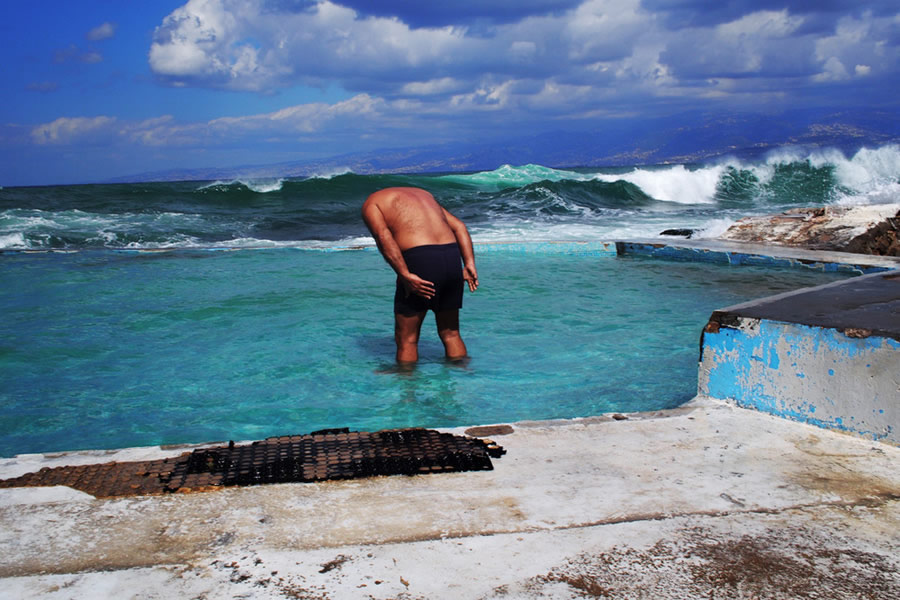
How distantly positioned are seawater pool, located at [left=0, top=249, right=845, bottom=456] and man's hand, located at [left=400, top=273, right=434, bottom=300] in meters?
0.65

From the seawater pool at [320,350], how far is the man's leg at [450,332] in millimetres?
115

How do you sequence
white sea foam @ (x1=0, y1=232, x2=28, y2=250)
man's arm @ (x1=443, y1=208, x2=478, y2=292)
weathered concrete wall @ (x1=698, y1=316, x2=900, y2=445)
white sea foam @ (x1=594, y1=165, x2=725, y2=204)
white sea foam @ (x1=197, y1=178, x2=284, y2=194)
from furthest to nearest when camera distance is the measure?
white sea foam @ (x1=197, y1=178, x2=284, y2=194)
white sea foam @ (x1=594, y1=165, x2=725, y2=204)
white sea foam @ (x1=0, y1=232, x2=28, y2=250)
man's arm @ (x1=443, y1=208, x2=478, y2=292)
weathered concrete wall @ (x1=698, y1=316, x2=900, y2=445)

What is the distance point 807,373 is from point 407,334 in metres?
2.74

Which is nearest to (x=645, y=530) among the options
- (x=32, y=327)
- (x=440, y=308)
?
(x=440, y=308)

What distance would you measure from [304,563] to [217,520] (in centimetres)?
41

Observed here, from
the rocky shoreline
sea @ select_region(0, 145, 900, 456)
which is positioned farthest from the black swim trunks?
the rocky shoreline

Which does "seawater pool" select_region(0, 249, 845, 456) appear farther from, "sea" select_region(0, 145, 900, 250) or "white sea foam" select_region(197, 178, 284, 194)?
"white sea foam" select_region(197, 178, 284, 194)

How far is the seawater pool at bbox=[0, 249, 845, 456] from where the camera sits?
4504mm

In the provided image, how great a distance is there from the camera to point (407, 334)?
520cm

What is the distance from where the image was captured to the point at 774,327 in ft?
10.7

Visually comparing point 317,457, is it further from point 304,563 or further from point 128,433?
point 128,433

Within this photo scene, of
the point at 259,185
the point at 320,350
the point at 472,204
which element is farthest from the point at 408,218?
the point at 259,185

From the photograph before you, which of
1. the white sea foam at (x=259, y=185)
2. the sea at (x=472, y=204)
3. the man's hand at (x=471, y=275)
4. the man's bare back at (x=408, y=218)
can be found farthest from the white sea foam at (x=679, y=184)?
the man's bare back at (x=408, y=218)

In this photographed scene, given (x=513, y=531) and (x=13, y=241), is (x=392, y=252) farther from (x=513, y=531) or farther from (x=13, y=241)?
(x=13, y=241)
